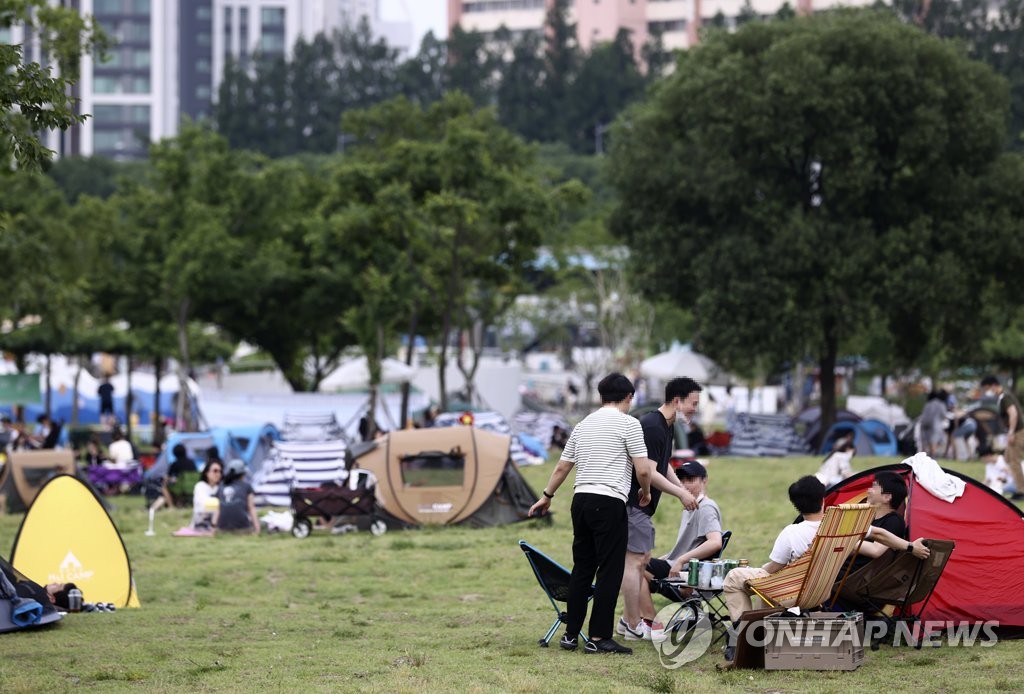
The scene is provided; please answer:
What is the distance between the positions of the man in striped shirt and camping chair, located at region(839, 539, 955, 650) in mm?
1417

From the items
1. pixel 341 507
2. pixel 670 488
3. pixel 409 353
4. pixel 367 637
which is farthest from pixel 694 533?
pixel 409 353

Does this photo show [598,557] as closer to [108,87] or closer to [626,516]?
[626,516]

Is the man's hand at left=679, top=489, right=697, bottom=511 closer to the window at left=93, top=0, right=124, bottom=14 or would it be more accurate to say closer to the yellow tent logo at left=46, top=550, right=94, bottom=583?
the yellow tent logo at left=46, top=550, right=94, bottom=583

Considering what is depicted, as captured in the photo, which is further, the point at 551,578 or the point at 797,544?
the point at 551,578

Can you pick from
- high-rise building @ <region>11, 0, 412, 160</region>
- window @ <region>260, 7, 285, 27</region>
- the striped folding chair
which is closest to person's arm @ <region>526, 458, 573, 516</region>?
the striped folding chair

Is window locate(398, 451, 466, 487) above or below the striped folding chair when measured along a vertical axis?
below

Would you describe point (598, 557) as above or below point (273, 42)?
below

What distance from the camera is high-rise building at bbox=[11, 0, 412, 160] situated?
482 feet

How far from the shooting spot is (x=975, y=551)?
10.2 m

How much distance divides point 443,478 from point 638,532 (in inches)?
394

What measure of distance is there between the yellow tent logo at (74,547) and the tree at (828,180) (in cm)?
2029

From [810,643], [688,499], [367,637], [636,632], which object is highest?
[688,499]

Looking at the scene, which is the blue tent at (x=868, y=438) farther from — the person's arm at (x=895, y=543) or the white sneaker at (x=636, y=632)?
the person's arm at (x=895, y=543)

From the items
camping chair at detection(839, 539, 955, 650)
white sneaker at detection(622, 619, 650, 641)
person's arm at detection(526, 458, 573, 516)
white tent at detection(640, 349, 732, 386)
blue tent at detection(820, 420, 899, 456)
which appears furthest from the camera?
white tent at detection(640, 349, 732, 386)
